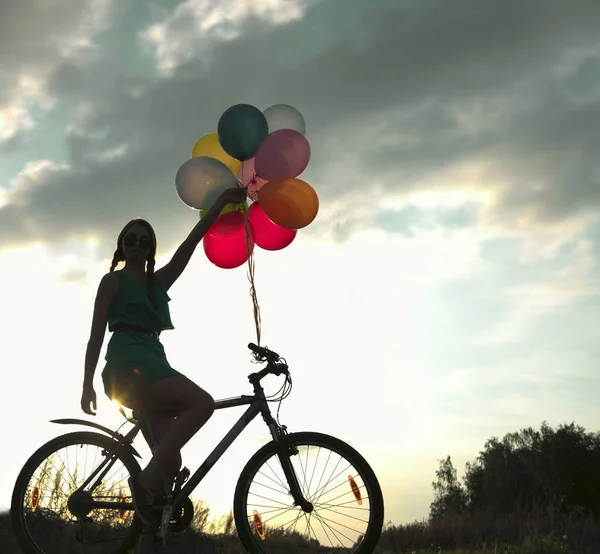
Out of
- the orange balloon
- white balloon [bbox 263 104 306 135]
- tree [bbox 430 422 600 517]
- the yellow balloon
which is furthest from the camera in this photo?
tree [bbox 430 422 600 517]

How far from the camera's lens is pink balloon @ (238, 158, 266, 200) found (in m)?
5.98

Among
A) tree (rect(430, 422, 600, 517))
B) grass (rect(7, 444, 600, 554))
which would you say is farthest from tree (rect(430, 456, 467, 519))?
grass (rect(7, 444, 600, 554))

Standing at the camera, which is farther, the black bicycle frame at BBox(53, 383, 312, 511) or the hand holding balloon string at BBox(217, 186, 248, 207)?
the hand holding balloon string at BBox(217, 186, 248, 207)

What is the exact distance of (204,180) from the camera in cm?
573

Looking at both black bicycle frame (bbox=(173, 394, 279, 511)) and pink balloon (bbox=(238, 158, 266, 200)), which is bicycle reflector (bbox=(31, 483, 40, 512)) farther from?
pink balloon (bbox=(238, 158, 266, 200))

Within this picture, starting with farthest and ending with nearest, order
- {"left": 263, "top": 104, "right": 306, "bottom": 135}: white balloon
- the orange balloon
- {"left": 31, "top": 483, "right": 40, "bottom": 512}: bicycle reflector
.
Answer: {"left": 263, "top": 104, "right": 306, "bottom": 135}: white balloon → the orange balloon → {"left": 31, "top": 483, "right": 40, "bottom": 512}: bicycle reflector

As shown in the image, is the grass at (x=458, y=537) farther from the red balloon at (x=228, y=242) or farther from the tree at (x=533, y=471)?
the tree at (x=533, y=471)

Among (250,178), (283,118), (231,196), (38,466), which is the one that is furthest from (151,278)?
(283,118)

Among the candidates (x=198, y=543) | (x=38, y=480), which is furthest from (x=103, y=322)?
(x=198, y=543)

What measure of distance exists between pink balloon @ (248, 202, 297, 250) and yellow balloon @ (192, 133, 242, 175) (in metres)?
0.47

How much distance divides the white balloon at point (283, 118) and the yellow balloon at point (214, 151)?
1.54ft

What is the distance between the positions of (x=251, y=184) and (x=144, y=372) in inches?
88.2

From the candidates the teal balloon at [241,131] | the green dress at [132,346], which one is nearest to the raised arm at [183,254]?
the green dress at [132,346]

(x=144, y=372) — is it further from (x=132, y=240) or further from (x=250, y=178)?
(x=250, y=178)
